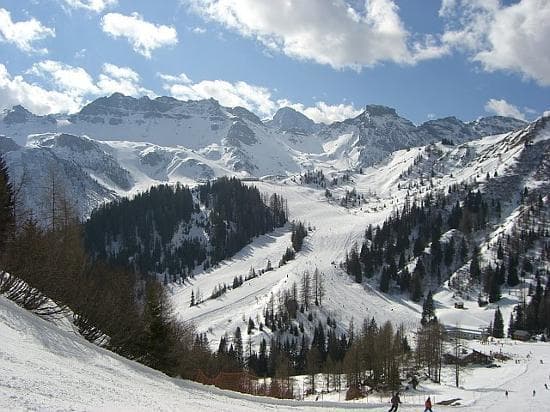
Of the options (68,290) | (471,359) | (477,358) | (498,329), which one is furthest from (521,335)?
(68,290)

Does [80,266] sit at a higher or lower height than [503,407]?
higher

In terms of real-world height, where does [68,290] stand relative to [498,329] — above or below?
above

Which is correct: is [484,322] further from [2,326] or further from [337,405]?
[2,326]

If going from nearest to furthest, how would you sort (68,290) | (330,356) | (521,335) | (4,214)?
(4,214) → (68,290) → (330,356) → (521,335)

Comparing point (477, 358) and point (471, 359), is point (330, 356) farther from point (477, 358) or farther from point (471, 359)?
point (477, 358)

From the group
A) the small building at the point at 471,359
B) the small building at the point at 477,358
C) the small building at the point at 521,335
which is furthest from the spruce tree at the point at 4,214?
the small building at the point at 521,335

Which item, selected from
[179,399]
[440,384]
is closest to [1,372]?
[179,399]

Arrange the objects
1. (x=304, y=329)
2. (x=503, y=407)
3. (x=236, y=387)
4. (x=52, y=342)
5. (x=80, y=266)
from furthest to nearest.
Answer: (x=304, y=329), (x=236, y=387), (x=503, y=407), (x=80, y=266), (x=52, y=342)

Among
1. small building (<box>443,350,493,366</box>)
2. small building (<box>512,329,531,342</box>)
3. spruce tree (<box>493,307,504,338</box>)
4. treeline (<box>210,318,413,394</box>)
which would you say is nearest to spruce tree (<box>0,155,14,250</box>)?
treeline (<box>210,318,413,394</box>)

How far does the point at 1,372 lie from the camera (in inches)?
736

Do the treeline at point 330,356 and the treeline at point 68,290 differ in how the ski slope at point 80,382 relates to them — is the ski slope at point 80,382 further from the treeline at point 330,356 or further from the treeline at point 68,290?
the treeline at point 330,356

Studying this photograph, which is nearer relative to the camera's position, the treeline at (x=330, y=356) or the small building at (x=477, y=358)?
the treeline at (x=330, y=356)

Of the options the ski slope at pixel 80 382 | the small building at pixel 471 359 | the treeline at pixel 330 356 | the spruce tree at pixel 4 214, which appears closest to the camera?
the ski slope at pixel 80 382

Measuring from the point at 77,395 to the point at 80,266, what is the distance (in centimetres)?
2928
